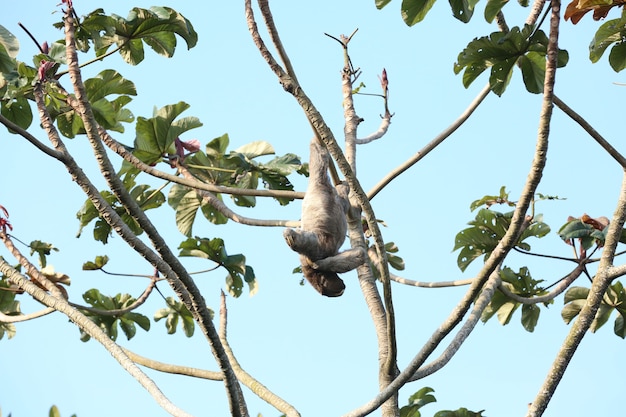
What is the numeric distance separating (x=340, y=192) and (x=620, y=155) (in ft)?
7.69

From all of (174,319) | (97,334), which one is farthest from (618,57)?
(174,319)

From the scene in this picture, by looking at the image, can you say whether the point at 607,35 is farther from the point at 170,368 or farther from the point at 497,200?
the point at 170,368

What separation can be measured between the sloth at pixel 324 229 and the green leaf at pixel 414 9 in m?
1.29

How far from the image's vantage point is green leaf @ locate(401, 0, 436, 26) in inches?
273

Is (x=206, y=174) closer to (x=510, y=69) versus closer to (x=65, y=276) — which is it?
(x=65, y=276)

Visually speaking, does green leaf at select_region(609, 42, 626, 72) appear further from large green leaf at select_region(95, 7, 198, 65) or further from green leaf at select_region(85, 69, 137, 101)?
green leaf at select_region(85, 69, 137, 101)

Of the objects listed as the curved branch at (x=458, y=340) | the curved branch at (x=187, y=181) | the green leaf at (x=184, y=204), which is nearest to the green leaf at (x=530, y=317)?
the curved branch at (x=458, y=340)

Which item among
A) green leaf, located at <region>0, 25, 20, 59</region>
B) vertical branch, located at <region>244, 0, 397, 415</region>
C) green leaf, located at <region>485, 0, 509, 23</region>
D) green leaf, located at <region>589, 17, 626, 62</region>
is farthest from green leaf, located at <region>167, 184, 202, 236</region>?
green leaf, located at <region>589, 17, 626, 62</region>

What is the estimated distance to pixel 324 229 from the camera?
711 centimetres

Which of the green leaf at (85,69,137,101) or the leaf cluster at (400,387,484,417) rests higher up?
the green leaf at (85,69,137,101)

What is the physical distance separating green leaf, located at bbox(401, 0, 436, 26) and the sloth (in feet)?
4.24

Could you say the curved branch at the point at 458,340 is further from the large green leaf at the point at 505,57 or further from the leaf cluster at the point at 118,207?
the leaf cluster at the point at 118,207

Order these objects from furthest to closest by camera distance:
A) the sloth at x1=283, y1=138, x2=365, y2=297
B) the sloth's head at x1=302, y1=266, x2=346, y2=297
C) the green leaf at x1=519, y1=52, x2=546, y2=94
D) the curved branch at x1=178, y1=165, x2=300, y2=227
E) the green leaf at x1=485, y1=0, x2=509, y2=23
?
the curved branch at x1=178, y1=165, x2=300, y2=227
the sloth's head at x1=302, y1=266, x2=346, y2=297
the sloth at x1=283, y1=138, x2=365, y2=297
the green leaf at x1=519, y1=52, x2=546, y2=94
the green leaf at x1=485, y1=0, x2=509, y2=23

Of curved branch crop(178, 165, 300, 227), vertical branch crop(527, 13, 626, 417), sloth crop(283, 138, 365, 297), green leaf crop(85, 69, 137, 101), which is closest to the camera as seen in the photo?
vertical branch crop(527, 13, 626, 417)
